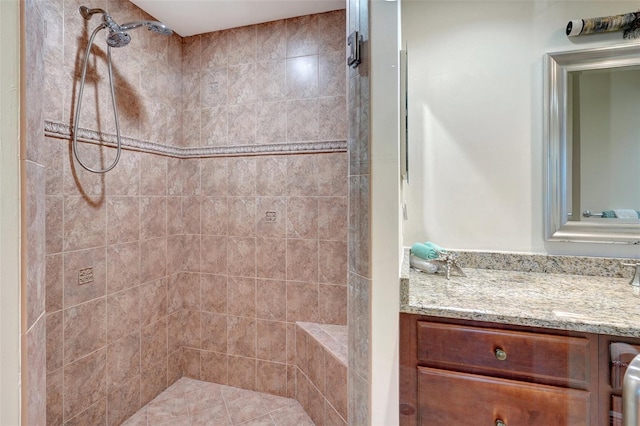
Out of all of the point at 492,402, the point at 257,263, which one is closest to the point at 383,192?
the point at 492,402

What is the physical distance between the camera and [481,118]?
157cm

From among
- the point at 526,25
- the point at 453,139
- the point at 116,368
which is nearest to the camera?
the point at 526,25

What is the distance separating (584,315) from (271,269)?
1.60 meters

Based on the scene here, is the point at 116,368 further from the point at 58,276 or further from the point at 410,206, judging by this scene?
the point at 410,206

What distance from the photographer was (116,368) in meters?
1.75

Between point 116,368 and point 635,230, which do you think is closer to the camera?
point 635,230

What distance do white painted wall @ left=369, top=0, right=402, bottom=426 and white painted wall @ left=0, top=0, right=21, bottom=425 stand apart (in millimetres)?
849

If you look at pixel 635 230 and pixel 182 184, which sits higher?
pixel 182 184

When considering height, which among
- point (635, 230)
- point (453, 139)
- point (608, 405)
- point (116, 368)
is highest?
point (453, 139)

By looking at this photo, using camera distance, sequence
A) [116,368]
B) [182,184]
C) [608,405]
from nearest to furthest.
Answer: [608,405] → [116,368] → [182,184]

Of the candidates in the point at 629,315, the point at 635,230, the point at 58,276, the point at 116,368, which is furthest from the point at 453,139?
the point at 116,368

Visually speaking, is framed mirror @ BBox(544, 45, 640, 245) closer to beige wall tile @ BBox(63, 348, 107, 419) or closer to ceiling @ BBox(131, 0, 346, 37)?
ceiling @ BBox(131, 0, 346, 37)

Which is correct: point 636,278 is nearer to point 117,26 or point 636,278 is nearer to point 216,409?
point 216,409

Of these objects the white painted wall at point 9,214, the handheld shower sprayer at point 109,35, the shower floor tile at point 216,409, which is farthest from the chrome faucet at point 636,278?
the handheld shower sprayer at point 109,35
